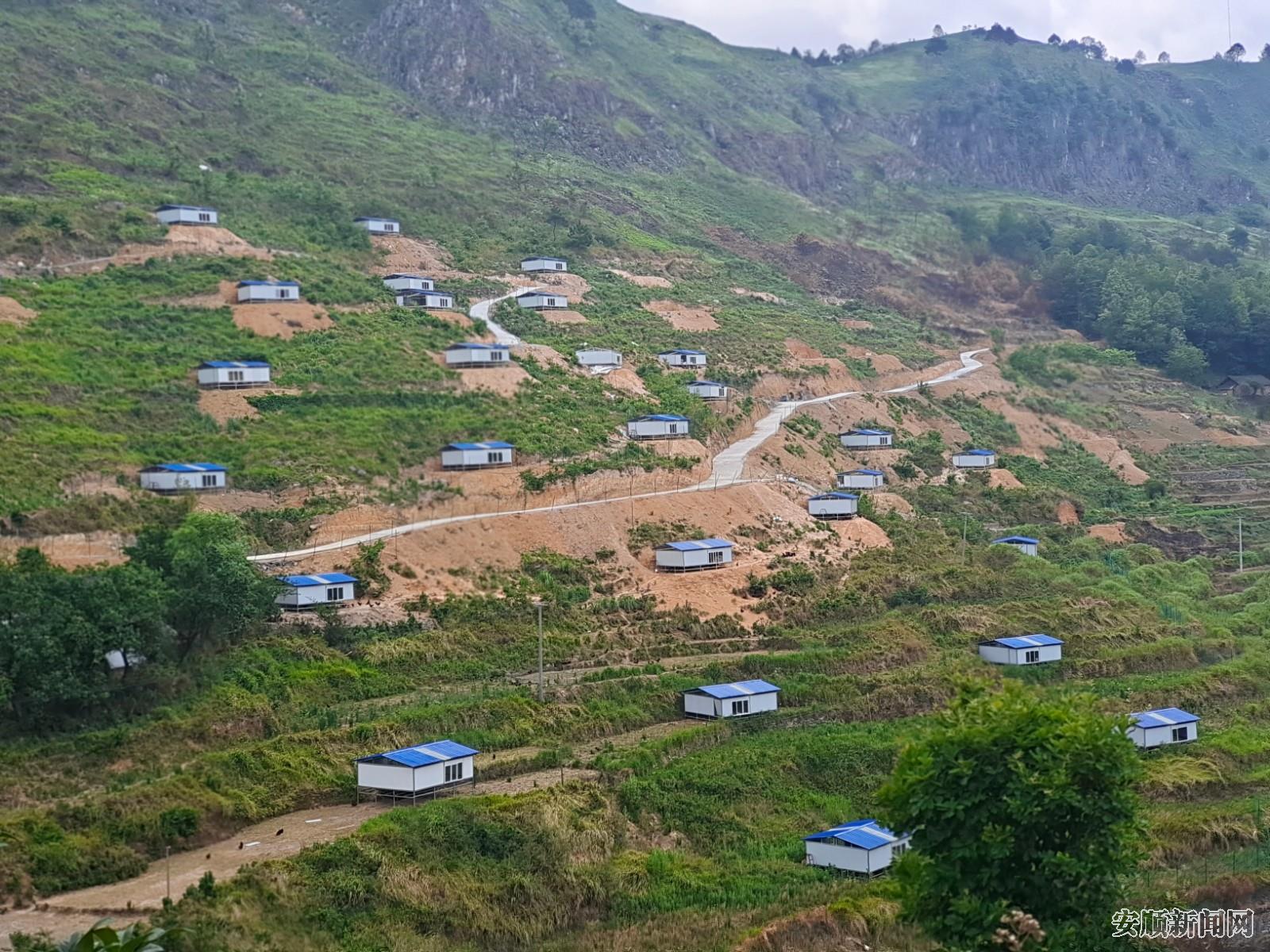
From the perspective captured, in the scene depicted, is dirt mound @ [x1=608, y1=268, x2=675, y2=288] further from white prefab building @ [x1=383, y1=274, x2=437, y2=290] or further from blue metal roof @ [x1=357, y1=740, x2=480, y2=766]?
blue metal roof @ [x1=357, y1=740, x2=480, y2=766]

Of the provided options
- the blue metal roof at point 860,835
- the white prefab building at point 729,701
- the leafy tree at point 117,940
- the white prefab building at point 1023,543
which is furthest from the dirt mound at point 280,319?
the leafy tree at point 117,940

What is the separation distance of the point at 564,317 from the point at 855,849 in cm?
4978

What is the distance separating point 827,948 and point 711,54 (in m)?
143

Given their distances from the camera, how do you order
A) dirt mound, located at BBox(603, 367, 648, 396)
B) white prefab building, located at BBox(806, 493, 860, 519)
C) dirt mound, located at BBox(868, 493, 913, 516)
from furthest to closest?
1. dirt mound, located at BBox(603, 367, 648, 396)
2. dirt mound, located at BBox(868, 493, 913, 516)
3. white prefab building, located at BBox(806, 493, 860, 519)

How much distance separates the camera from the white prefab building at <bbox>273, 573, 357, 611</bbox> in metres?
44.6

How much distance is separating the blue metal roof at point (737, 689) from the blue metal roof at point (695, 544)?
8.76m

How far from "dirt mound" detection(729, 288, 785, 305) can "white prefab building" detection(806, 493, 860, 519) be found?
37.8m

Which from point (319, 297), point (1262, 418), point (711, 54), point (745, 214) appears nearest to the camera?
point (319, 297)

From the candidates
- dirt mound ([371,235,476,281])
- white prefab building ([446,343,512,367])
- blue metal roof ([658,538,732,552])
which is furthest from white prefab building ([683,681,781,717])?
dirt mound ([371,235,476,281])

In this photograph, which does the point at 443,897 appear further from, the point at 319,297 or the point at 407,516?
the point at 319,297

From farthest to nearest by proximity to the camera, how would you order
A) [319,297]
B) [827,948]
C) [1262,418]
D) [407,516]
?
1. [1262,418]
2. [319,297]
3. [407,516]
4. [827,948]

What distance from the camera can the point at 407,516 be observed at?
52812mm

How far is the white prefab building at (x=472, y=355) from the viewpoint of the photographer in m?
66.7

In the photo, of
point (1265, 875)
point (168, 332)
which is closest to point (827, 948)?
point (1265, 875)
